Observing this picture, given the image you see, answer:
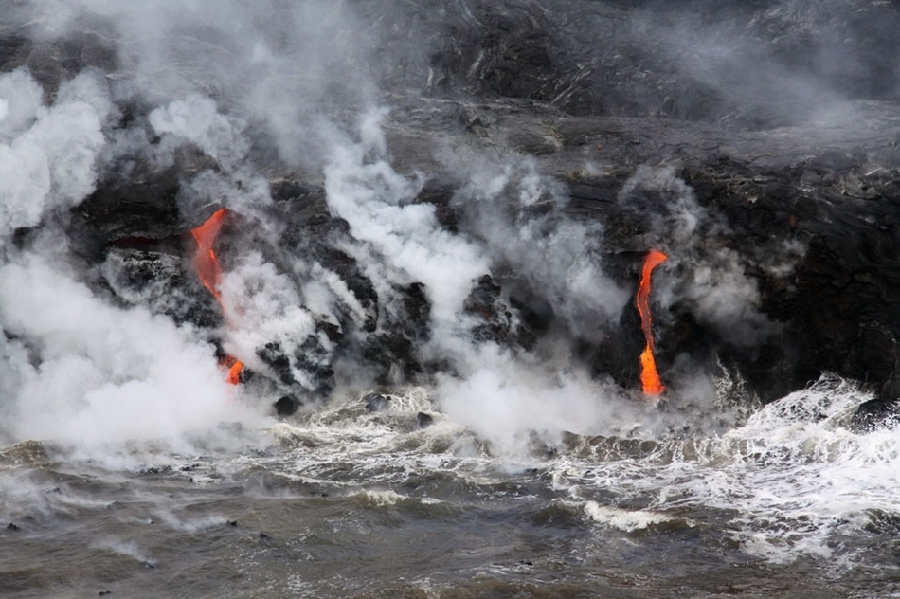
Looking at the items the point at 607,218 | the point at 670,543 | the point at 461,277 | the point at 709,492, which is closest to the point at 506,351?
the point at 461,277

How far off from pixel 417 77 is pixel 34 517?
16.8m

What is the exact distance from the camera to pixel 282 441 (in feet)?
64.1

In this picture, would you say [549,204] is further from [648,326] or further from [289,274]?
[289,274]

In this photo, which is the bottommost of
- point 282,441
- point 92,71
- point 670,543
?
point 670,543

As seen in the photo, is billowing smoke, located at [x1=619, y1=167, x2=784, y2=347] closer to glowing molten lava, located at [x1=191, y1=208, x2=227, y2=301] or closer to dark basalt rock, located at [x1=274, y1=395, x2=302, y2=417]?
dark basalt rock, located at [x1=274, y1=395, x2=302, y2=417]

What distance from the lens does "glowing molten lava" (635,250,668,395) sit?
20.3 metres

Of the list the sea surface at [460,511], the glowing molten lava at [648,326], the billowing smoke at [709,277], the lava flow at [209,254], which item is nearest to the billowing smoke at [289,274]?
the billowing smoke at [709,277]

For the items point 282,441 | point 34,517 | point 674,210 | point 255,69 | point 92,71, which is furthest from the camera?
point 255,69

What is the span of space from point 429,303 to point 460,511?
6706 millimetres

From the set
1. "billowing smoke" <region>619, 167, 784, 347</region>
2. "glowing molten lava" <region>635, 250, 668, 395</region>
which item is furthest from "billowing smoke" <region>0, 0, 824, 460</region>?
"glowing molten lava" <region>635, 250, 668, 395</region>

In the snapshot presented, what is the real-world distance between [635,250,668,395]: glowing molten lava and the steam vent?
0.06m

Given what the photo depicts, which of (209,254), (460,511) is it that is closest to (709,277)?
(460,511)

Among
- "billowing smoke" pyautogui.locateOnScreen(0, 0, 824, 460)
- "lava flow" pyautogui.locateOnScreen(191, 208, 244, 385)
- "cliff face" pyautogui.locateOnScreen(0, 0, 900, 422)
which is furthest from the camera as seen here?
"lava flow" pyautogui.locateOnScreen(191, 208, 244, 385)

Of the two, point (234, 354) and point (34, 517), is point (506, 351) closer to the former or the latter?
point (234, 354)
